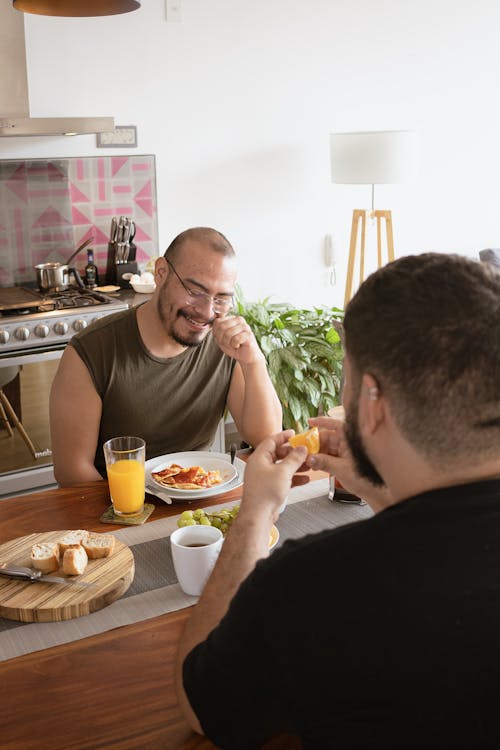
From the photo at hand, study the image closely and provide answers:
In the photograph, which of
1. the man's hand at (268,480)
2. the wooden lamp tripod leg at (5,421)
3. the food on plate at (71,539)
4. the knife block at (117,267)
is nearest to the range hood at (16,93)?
the knife block at (117,267)

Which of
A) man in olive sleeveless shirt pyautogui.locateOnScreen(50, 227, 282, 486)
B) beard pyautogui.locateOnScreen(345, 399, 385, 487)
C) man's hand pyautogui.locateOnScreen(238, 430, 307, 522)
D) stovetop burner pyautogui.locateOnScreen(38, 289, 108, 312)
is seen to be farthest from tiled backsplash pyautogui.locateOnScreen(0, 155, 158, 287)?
beard pyautogui.locateOnScreen(345, 399, 385, 487)

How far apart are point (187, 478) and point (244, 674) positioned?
100 cm

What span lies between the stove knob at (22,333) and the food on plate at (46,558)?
208cm

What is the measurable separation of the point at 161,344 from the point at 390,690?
161cm

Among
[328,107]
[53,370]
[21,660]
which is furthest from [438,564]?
[328,107]

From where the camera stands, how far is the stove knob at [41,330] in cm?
361

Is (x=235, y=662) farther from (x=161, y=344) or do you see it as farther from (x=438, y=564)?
(x=161, y=344)

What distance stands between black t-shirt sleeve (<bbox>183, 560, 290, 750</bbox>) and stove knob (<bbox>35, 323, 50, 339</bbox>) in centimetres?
270

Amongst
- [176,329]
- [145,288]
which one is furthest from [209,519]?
[145,288]

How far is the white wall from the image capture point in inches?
→ 164

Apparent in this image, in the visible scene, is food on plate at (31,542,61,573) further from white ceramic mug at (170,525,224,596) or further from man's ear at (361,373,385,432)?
man's ear at (361,373,385,432)

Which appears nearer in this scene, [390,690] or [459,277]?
[390,690]

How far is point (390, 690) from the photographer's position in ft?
3.03

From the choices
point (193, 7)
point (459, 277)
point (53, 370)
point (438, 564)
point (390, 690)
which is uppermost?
point (193, 7)
